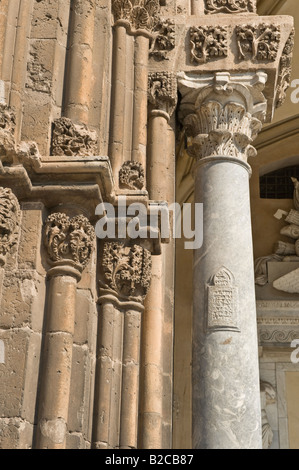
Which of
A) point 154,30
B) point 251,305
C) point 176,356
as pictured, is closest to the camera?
point 251,305

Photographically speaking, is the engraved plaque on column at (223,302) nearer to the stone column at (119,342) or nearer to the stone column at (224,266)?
the stone column at (224,266)

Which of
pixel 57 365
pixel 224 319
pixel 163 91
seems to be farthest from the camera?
pixel 163 91

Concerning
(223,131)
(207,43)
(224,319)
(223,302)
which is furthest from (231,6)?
(224,319)

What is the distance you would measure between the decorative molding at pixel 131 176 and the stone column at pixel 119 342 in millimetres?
350

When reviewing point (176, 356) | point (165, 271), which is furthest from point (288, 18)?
point (176, 356)

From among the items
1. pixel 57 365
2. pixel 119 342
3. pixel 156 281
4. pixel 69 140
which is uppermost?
pixel 69 140

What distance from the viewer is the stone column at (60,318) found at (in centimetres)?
349

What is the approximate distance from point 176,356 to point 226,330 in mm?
3938

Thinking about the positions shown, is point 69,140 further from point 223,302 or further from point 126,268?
point 223,302

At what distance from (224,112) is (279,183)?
446cm

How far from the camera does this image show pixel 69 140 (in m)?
4.04

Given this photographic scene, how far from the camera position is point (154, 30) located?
19.5ft

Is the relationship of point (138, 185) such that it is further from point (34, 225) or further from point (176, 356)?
point (176, 356)

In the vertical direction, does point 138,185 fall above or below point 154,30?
below
